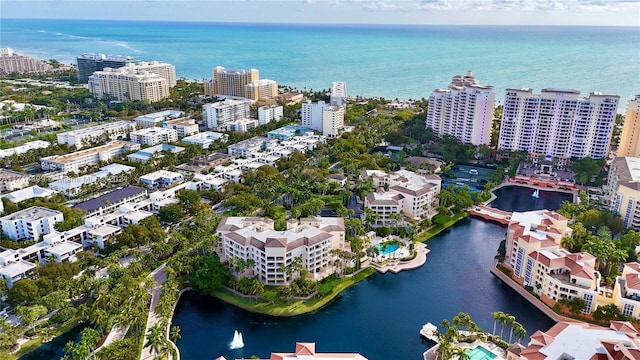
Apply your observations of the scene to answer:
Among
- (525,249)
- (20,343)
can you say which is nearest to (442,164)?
(525,249)

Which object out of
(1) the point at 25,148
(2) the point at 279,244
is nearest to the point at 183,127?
(1) the point at 25,148

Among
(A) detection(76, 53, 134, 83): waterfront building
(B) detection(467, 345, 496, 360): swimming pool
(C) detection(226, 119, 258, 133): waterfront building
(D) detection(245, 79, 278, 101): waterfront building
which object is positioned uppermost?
(A) detection(76, 53, 134, 83): waterfront building

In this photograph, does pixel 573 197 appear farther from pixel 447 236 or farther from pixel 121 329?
pixel 121 329

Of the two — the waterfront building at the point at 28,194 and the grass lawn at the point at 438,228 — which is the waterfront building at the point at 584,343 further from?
the waterfront building at the point at 28,194

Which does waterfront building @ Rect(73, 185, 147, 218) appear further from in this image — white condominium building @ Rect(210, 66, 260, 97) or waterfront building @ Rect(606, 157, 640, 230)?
white condominium building @ Rect(210, 66, 260, 97)

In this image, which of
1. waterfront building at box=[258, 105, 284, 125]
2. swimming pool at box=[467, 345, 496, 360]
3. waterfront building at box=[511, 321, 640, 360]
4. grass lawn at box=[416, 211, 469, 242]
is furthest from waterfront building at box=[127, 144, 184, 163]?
waterfront building at box=[511, 321, 640, 360]

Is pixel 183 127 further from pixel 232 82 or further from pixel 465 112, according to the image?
pixel 465 112
